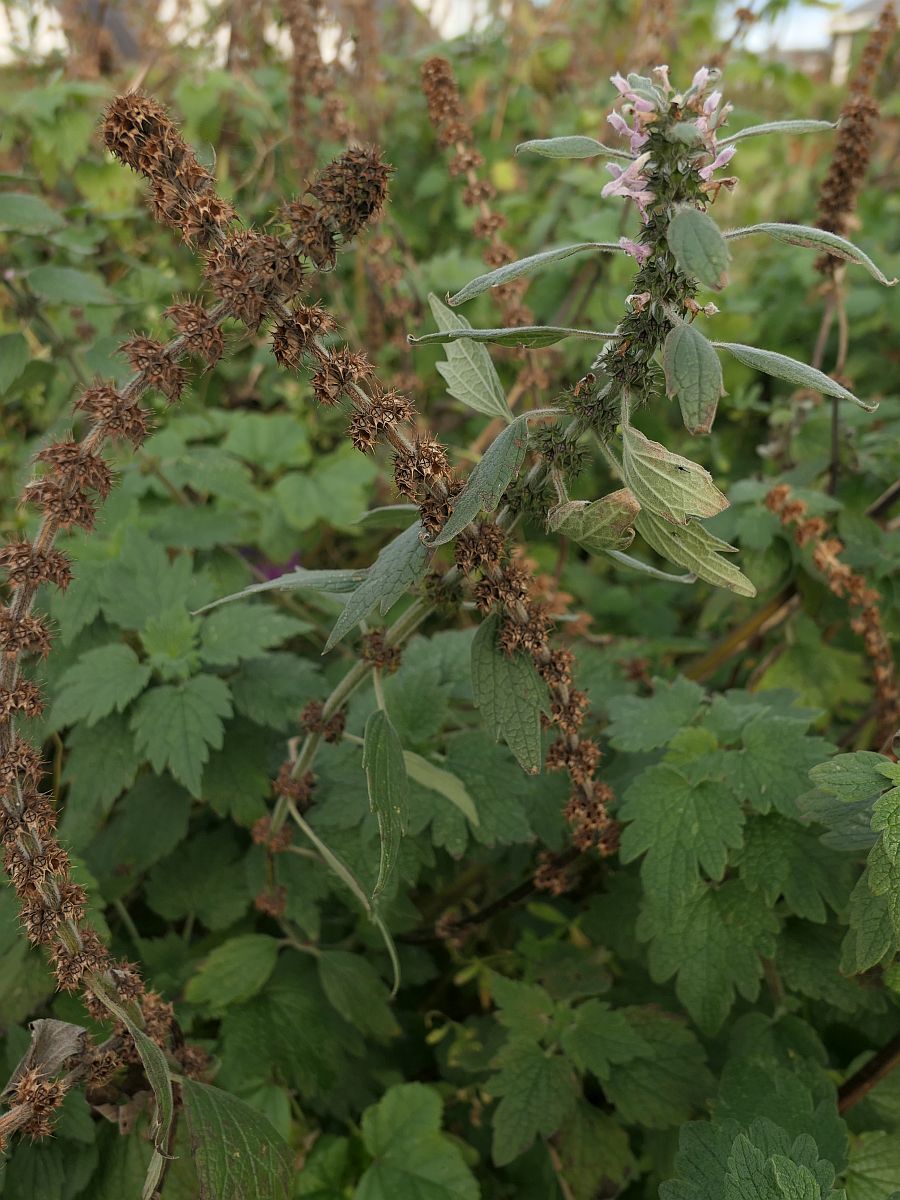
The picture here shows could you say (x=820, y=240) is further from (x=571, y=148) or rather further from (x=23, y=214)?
(x=23, y=214)

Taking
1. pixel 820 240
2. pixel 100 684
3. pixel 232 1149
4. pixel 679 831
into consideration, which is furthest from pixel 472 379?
pixel 232 1149

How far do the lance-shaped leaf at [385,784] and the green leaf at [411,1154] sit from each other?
630 mm

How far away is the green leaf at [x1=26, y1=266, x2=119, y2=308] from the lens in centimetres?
182

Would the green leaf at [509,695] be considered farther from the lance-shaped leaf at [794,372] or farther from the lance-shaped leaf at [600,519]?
the lance-shaped leaf at [794,372]

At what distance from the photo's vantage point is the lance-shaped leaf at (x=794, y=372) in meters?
0.81

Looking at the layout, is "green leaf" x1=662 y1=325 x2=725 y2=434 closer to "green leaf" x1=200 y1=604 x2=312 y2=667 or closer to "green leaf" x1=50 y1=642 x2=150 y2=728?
"green leaf" x1=200 y1=604 x2=312 y2=667

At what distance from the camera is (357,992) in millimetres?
1503

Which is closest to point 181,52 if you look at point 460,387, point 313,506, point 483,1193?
point 313,506

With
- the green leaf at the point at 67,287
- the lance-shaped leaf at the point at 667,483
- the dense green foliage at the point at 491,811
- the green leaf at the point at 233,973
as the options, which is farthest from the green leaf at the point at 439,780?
the green leaf at the point at 67,287

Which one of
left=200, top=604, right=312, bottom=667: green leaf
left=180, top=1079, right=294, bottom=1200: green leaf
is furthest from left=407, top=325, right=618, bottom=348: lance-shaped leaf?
left=180, top=1079, right=294, bottom=1200: green leaf

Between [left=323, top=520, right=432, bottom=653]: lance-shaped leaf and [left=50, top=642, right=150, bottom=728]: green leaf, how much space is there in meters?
0.67

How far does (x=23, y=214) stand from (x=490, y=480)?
4.49 ft

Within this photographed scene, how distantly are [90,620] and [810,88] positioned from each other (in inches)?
140

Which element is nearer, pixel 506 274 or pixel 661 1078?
pixel 506 274
